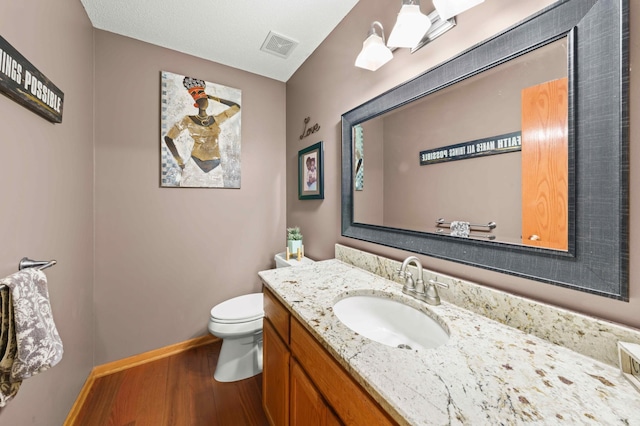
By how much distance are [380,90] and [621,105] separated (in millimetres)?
935

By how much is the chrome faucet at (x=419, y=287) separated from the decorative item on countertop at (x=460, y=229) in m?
0.20

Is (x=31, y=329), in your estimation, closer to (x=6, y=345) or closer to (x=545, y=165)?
(x=6, y=345)

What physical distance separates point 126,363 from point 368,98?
8.45ft

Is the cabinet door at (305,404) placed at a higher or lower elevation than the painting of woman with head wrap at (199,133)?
lower

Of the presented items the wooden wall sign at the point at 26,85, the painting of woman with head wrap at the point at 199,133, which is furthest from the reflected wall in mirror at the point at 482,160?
the wooden wall sign at the point at 26,85

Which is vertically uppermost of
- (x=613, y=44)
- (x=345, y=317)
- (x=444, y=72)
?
(x=444, y=72)

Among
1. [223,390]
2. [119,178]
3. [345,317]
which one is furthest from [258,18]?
[223,390]

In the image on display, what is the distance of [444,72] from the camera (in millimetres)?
974

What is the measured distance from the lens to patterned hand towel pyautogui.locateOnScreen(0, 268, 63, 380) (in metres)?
0.74

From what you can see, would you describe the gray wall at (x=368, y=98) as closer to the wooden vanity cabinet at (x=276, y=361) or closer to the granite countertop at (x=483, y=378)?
the granite countertop at (x=483, y=378)

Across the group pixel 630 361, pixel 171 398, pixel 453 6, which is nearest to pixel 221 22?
→ pixel 453 6

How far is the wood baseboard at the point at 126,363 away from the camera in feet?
4.55

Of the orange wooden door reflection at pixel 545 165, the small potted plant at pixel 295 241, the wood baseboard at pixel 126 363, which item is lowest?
the wood baseboard at pixel 126 363

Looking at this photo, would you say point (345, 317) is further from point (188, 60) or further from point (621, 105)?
point (188, 60)
